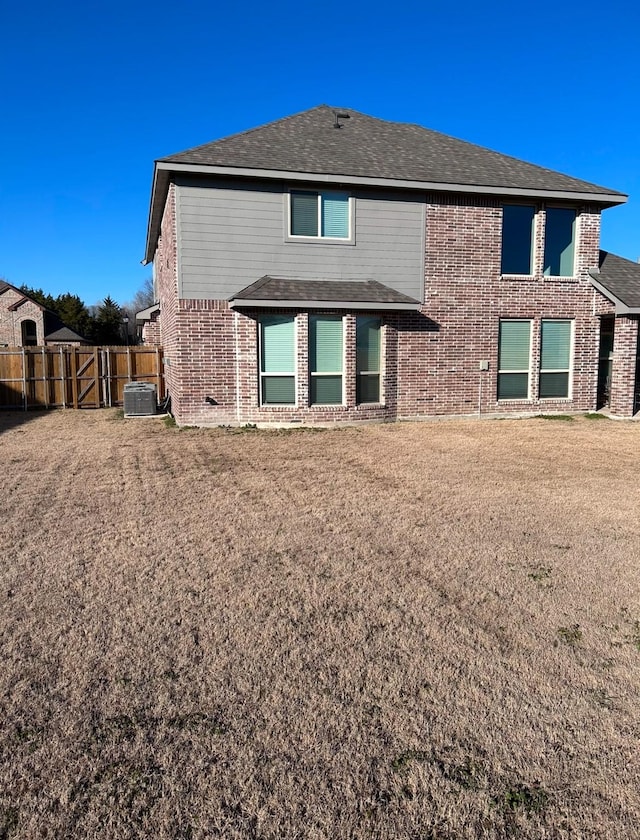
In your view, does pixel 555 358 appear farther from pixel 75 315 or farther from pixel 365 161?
pixel 75 315

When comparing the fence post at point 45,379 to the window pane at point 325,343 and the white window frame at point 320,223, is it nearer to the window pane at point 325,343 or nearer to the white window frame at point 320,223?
the white window frame at point 320,223

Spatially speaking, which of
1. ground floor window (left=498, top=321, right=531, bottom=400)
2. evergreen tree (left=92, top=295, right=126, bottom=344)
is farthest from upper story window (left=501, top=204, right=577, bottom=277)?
evergreen tree (left=92, top=295, right=126, bottom=344)

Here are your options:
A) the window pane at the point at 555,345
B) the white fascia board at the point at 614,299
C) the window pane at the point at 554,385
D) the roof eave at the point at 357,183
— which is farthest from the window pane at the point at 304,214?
the white fascia board at the point at 614,299

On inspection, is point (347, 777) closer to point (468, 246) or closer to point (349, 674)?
point (349, 674)

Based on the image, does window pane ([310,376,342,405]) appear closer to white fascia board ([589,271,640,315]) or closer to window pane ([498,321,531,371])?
window pane ([498,321,531,371])

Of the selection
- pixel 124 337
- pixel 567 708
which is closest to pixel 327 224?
pixel 567 708

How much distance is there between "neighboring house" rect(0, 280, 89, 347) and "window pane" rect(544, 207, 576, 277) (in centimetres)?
3192

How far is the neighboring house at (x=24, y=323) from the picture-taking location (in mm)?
37844

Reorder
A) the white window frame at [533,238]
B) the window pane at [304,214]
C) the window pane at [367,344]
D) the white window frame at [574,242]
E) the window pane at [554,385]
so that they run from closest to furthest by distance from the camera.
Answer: the window pane at [304,214] < the window pane at [367,344] < the white window frame at [533,238] < the white window frame at [574,242] < the window pane at [554,385]

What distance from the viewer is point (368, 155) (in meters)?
13.4

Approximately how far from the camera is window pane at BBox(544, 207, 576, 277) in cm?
1391

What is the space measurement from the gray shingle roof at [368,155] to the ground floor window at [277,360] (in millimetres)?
3191

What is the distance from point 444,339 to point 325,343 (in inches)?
117

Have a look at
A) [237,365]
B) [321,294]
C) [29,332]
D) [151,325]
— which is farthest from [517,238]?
[29,332]
